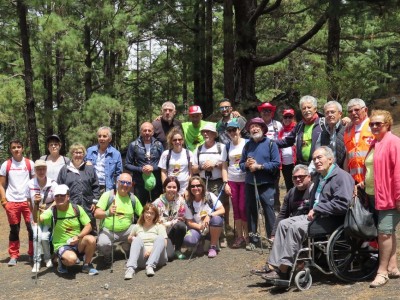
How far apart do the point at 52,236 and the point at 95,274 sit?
0.77 m

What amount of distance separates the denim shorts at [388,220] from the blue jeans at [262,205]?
72.3 inches

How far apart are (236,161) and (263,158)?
1.48 ft

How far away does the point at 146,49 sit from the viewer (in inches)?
914

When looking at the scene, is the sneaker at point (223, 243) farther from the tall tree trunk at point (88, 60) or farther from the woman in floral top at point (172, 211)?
the tall tree trunk at point (88, 60)

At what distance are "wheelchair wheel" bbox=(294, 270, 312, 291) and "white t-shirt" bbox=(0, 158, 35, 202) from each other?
393 centimetres

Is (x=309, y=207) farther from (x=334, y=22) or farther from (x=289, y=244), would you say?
(x=334, y=22)

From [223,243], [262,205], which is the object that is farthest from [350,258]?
[223,243]

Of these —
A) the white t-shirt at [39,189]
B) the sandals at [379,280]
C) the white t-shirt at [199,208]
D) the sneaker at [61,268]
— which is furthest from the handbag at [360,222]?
the white t-shirt at [39,189]

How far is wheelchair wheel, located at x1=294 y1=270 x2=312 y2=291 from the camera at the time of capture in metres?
4.82

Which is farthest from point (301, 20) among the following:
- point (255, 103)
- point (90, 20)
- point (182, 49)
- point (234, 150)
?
point (234, 150)

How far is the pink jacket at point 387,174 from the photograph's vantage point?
4559 mm

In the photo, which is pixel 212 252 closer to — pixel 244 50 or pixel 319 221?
pixel 319 221

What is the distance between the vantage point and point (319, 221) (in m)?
4.93

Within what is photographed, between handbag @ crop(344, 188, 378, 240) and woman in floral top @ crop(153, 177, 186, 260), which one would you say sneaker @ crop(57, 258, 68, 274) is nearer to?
woman in floral top @ crop(153, 177, 186, 260)
